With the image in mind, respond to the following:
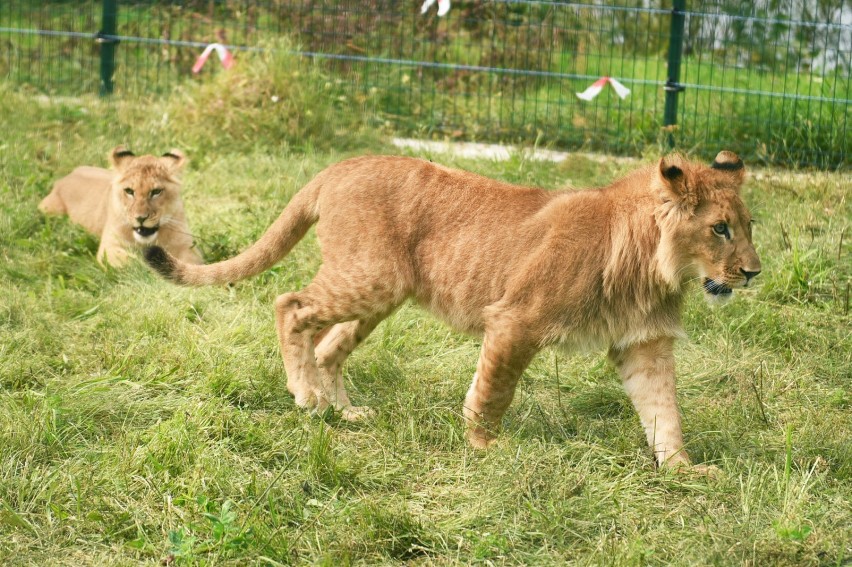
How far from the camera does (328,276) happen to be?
4.98 m

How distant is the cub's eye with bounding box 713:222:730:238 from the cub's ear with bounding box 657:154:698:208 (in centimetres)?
12

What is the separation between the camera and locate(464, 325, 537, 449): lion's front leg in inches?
178

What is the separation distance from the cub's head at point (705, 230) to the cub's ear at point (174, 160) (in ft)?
12.5

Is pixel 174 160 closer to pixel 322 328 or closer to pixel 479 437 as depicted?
pixel 322 328

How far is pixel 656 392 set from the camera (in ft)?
15.0

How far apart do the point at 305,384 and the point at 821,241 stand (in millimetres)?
3436

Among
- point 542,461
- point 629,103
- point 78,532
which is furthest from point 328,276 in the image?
point 629,103

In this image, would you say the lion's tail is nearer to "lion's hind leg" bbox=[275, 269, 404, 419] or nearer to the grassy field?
"lion's hind leg" bbox=[275, 269, 404, 419]

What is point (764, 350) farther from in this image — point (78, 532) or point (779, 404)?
point (78, 532)

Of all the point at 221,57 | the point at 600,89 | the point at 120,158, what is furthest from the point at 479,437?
the point at 221,57

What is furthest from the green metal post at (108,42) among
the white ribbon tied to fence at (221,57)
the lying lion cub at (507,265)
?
the lying lion cub at (507,265)

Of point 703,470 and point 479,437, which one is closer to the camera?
point 703,470

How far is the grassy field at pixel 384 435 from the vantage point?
3.78 metres

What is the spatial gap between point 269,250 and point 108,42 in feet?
19.7
